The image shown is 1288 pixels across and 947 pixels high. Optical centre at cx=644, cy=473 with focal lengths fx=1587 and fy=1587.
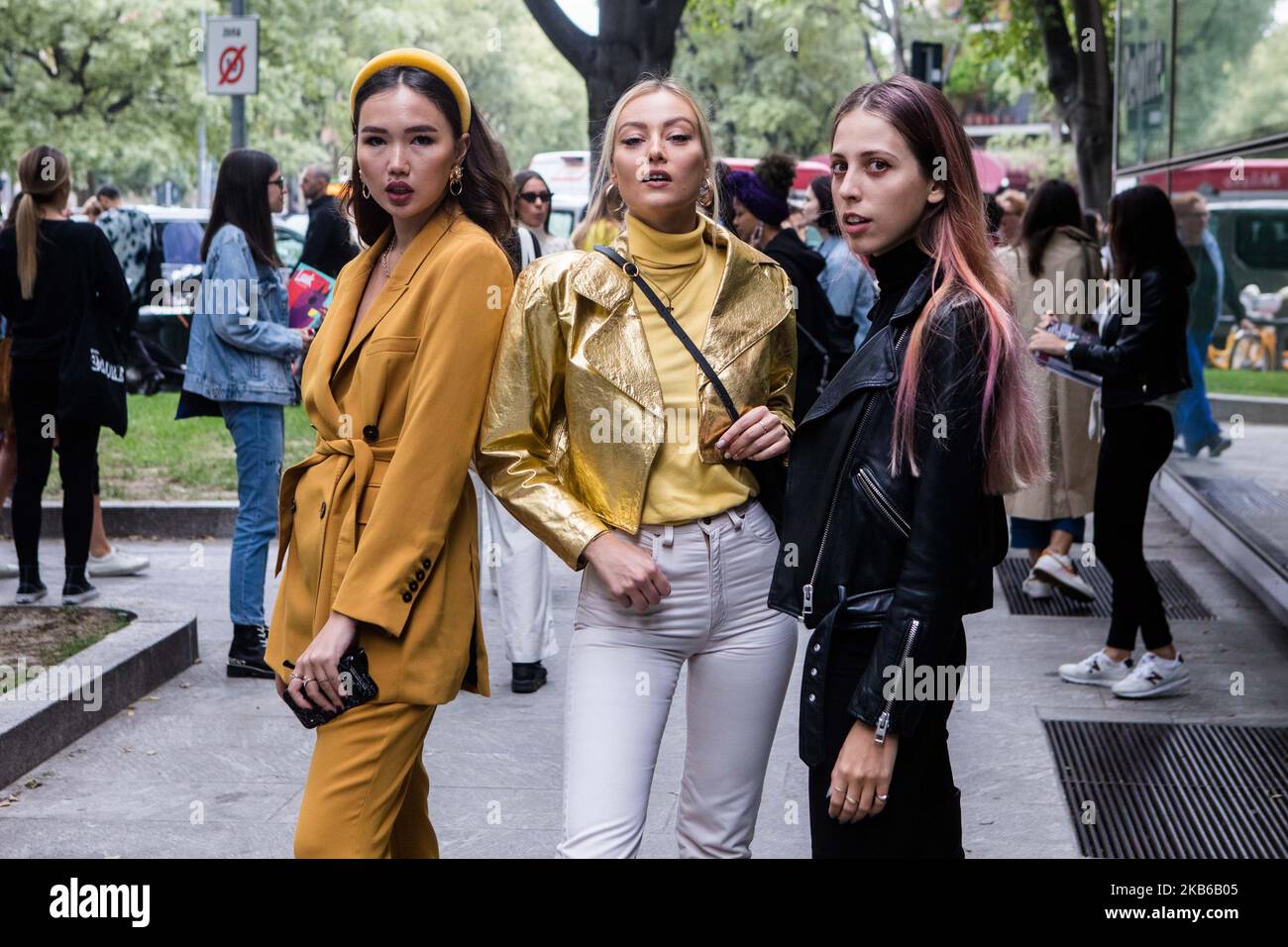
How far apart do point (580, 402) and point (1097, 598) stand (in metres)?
5.73

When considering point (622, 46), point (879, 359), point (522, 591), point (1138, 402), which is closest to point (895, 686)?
point (879, 359)

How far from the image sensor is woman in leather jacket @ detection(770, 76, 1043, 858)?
8.26 ft

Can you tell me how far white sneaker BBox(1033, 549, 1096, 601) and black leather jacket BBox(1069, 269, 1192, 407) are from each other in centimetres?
172

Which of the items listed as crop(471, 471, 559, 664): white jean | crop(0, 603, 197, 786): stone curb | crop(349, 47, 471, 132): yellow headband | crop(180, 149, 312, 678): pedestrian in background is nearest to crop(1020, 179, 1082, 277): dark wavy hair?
crop(471, 471, 559, 664): white jean

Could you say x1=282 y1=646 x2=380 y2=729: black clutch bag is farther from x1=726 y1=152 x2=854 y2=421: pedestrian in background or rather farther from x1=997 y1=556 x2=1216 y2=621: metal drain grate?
x1=997 y1=556 x2=1216 y2=621: metal drain grate

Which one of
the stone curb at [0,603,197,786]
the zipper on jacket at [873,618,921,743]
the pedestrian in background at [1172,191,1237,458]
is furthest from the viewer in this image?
the pedestrian in background at [1172,191,1237,458]

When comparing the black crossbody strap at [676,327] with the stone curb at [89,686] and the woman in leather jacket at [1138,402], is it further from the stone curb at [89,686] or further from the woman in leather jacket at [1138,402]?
the woman in leather jacket at [1138,402]

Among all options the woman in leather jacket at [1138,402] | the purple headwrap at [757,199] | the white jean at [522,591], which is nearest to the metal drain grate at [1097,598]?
the woman in leather jacket at [1138,402]

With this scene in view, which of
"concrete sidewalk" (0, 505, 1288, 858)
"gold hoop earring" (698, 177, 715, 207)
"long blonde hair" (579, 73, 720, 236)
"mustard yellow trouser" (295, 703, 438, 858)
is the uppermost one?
"long blonde hair" (579, 73, 720, 236)

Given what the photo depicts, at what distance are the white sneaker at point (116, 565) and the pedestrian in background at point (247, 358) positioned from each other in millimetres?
2054

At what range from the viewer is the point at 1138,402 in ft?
20.4

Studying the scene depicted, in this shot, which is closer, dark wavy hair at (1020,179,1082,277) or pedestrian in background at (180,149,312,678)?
pedestrian in background at (180,149,312,678)
